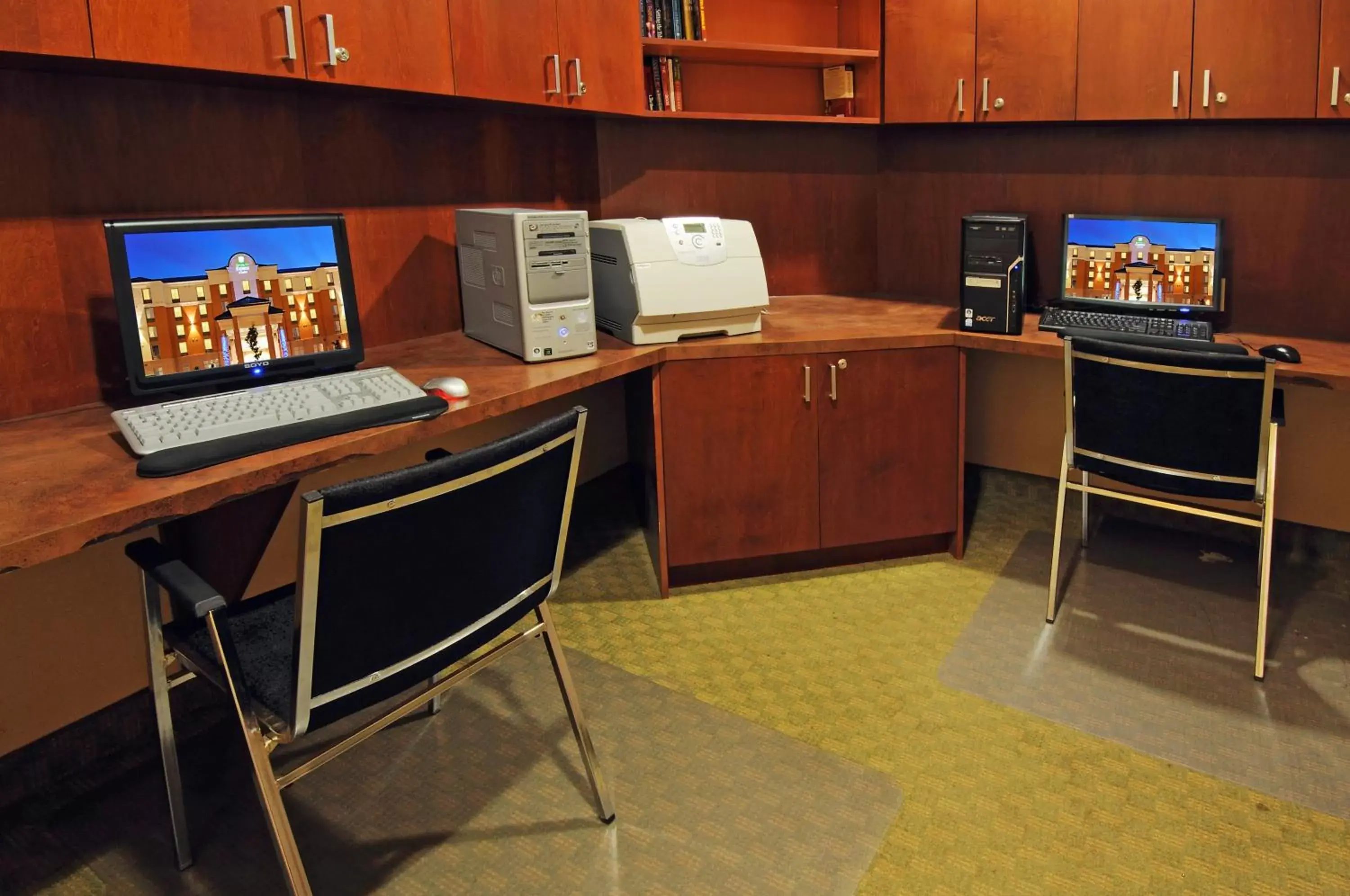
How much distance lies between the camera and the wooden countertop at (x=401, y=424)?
56.3 inches

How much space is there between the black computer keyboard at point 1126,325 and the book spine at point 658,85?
4.45 feet

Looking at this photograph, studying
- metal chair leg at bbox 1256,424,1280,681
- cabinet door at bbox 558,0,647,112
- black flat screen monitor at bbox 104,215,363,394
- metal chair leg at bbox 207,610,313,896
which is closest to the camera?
metal chair leg at bbox 207,610,313,896

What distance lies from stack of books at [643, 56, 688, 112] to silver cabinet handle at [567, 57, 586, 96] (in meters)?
0.40

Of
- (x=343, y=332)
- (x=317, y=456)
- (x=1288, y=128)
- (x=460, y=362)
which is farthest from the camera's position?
(x=1288, y=128)

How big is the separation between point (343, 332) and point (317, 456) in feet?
2.00

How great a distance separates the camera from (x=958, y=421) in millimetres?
2855

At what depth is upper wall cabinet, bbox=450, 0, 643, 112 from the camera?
2.34 metres

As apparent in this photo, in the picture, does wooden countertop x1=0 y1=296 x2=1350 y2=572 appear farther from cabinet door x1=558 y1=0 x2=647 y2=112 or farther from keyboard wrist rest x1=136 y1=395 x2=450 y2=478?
cabinet door x1=558 y1=0 x2=647 y2=112

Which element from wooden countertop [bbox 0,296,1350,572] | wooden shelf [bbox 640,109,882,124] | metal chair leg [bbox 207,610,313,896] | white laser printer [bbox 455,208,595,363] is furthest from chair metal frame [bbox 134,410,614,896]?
wooden shelf [bbox 640,109,882,124]

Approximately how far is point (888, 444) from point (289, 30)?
1889 mm

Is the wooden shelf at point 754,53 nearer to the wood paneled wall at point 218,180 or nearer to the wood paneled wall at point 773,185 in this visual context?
the wood paneled wall at point 773,185

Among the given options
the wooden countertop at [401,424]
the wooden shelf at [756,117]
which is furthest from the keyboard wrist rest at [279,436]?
the wooden shelf at [756,117]

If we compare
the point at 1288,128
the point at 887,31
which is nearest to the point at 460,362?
the point at 887,31

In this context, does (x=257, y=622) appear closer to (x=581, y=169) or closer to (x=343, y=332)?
(x=343, y=332)
